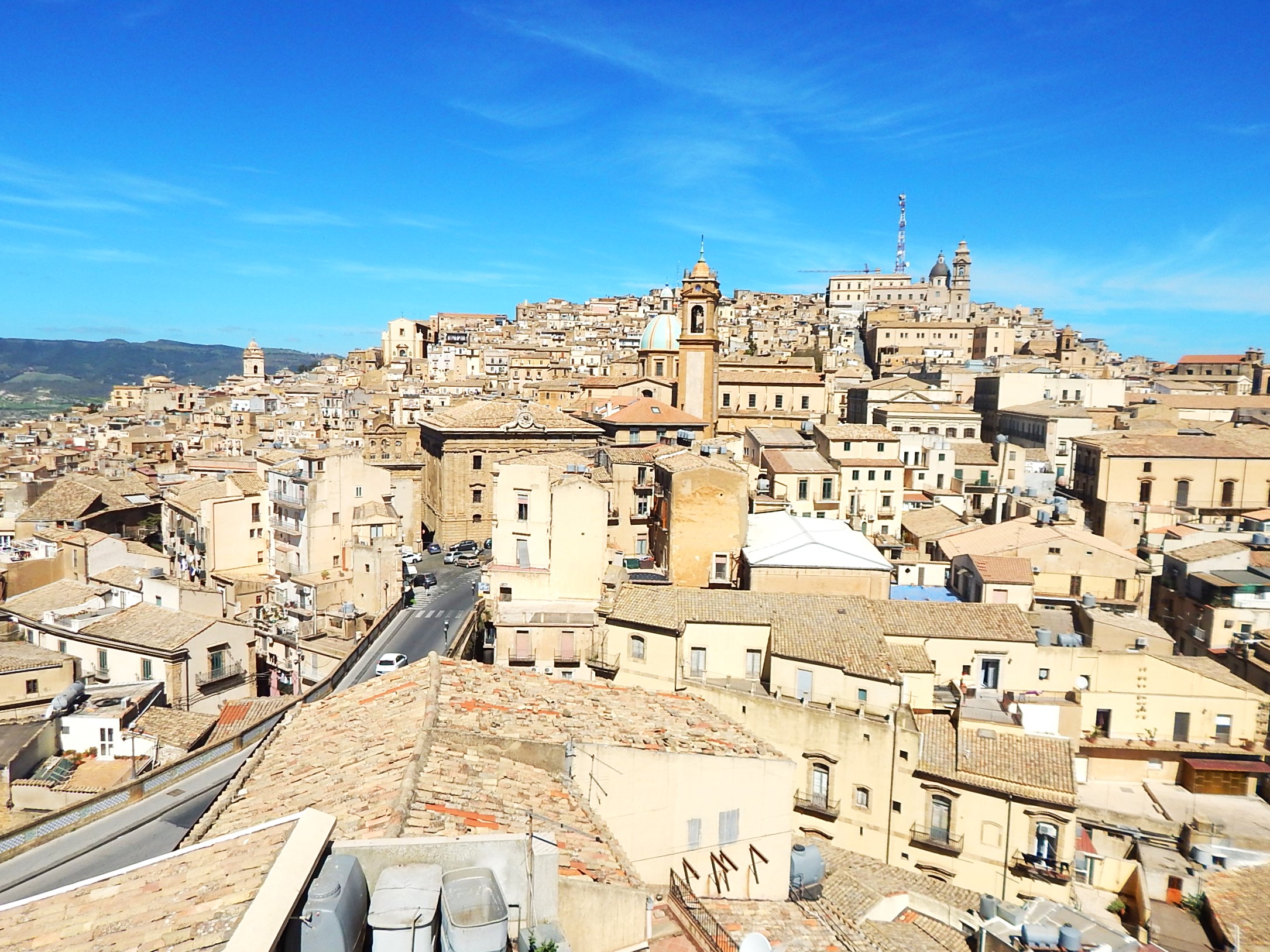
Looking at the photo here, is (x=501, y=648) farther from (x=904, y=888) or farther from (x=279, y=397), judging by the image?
(x=279, y=397)

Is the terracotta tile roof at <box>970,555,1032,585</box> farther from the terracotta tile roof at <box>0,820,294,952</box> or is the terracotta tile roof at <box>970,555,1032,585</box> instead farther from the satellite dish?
the terracotta tile roof at <box>0,820,294,952</box>

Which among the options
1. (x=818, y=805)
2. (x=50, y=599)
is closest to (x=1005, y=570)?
(x=818, y=805)

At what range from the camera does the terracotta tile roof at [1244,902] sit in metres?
16.0

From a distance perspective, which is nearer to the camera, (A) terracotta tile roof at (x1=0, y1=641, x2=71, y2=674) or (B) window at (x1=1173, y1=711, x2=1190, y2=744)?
(B) window at (x1=1173, y1=711, x2=1190, y2=744)

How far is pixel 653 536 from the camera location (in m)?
31.7

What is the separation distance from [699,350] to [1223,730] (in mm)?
37778

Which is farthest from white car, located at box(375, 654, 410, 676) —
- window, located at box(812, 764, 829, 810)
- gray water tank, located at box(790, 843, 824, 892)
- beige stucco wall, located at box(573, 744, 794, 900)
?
beige stucco wall, located at box(573, 744, 794, 900)

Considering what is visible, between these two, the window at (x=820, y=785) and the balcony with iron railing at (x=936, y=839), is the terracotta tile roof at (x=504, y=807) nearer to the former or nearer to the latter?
the window at (x=820, y=785)

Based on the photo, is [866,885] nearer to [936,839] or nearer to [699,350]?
[936,839]

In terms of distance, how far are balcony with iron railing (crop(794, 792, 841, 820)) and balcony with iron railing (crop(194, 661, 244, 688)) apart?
19.1m

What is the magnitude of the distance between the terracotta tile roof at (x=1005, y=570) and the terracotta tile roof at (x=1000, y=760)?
897 cm

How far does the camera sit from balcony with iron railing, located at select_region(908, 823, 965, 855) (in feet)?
61.1

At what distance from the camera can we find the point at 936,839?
18.8m

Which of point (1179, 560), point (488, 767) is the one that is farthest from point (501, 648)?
point (1179, 560)
